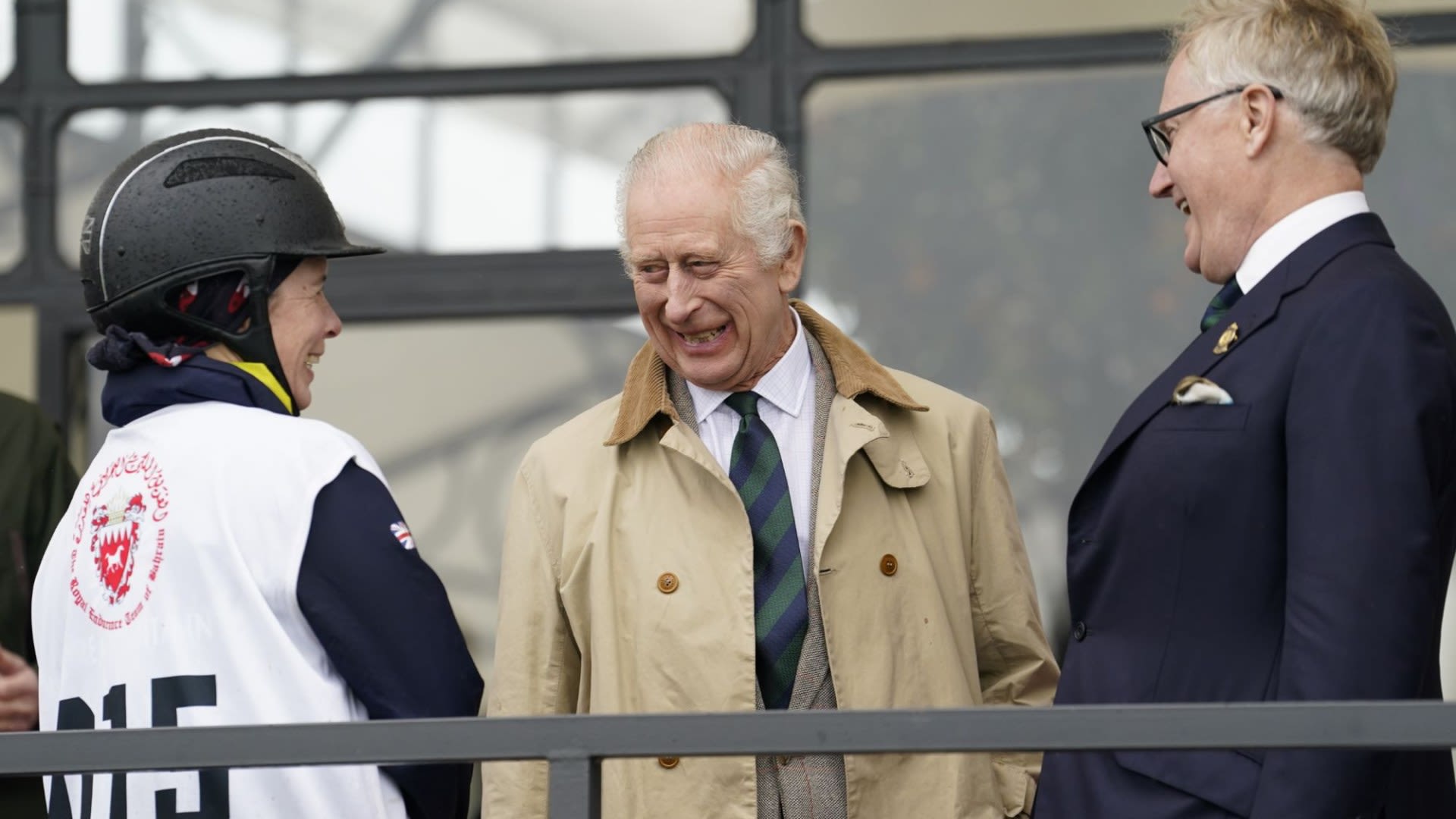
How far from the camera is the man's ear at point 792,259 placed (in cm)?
312

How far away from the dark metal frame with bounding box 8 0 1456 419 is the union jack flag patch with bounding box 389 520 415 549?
2267mm

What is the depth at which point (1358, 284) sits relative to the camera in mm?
2400

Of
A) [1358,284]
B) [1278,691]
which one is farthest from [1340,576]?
[1358,284]

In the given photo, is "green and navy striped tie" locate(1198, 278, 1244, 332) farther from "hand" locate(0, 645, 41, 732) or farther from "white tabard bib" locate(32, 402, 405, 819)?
"hand" locate(0, 645, 41, 732)

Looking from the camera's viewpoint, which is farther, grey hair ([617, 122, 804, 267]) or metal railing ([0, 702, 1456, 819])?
grey hair ([617, 122, 804, 267])

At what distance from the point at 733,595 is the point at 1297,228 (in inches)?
36.9

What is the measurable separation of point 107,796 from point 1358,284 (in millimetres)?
1644

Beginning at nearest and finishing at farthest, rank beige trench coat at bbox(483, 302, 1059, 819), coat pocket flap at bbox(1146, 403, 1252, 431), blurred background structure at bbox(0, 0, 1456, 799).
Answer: coat pocket flap at bbox(1146, 403, 1252, 431), beige trench coat at bbox(483, 302, 1059, 819), blurred background structure at bbox(0, 0, 1456, 799)

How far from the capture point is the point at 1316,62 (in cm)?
250

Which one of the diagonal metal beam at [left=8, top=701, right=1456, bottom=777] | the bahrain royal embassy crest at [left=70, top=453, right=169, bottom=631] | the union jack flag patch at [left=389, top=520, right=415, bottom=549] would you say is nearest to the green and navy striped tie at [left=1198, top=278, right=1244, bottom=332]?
the diagonal metal beam at [left=8, top=701, right=1456, bottom=777]

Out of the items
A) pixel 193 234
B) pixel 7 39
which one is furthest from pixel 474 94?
pixel 193 234

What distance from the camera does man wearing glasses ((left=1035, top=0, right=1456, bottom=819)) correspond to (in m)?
2.28

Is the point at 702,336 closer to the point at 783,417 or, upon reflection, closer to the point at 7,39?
the point at 783,417

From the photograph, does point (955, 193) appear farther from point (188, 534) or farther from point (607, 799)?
point (188, 534)
